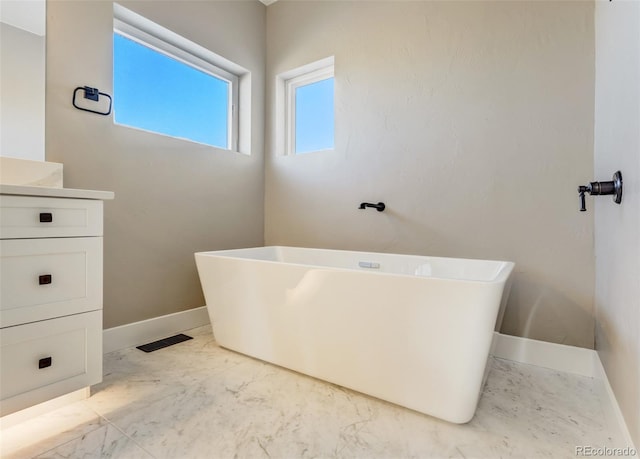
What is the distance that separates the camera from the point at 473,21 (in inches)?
74.8

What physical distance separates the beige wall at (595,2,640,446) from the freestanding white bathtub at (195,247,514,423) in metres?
0.35

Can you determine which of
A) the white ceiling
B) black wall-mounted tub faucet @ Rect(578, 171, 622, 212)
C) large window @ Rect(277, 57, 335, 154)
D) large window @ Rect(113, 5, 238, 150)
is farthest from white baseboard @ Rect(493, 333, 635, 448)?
the white ceiling

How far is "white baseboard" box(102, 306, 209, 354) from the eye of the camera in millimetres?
1865

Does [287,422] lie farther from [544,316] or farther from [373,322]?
[544,316]

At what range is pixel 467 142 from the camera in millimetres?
1930

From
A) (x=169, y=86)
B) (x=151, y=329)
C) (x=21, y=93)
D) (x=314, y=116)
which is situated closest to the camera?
(x=21, y=93)

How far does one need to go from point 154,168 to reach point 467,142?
1.93 meters

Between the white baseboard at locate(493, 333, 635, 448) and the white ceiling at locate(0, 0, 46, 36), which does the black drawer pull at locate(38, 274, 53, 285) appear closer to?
the white ceiling at locate(0, 0, 46, 36)

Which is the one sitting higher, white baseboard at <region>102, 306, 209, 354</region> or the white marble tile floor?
white baseboard at <region>102, 306, 209, 354</region>

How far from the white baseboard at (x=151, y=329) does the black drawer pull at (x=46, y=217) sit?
0.91 meters

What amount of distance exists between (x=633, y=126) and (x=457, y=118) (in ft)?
3.36

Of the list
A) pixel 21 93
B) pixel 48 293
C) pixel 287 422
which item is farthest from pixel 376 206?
pixel 21 93

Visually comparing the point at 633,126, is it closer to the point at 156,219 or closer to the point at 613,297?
the point at 613,297

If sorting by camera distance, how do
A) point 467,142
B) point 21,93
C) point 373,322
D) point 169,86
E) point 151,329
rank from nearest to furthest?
1. point 373,322
2. point 21,93
3. point 467,142
4. point 151,329
5. point 169,86
